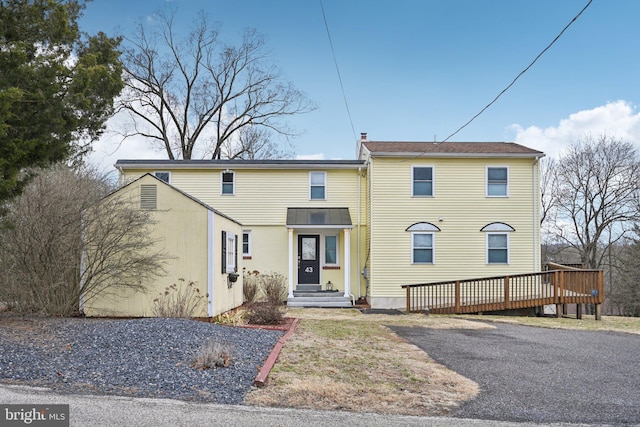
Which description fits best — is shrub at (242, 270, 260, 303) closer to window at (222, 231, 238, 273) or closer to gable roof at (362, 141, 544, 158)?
window at (222, 231, 238, 273)

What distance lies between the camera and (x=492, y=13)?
13.0 metres

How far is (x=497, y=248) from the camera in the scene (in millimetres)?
20125

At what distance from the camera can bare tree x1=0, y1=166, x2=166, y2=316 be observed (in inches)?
428

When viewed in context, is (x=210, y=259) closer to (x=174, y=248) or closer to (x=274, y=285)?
(x=174, y=248)

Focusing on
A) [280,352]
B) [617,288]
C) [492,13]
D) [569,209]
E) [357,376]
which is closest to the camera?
[357,376]

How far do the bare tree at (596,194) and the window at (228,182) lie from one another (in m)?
20.2

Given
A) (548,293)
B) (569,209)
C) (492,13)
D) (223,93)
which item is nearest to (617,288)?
(569,209)

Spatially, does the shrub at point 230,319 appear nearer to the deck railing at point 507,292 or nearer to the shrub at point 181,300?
the shrub at point 181,300

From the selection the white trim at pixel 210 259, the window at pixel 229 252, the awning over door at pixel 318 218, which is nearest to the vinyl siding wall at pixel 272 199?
the awning over door at pixel 318 218

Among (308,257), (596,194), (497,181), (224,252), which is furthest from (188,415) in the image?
(596,194)

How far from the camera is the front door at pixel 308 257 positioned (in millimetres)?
20953

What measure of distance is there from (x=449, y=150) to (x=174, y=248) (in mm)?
11891

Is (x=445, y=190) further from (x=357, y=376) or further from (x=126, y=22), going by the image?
(x=126, y=22)

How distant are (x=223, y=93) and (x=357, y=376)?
28.3m
